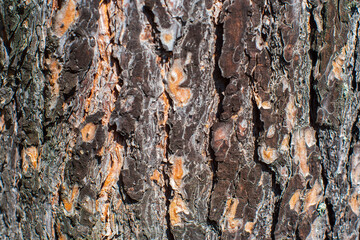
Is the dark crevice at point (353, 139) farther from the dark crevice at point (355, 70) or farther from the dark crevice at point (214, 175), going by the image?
the dark crevice at point (214, 175)

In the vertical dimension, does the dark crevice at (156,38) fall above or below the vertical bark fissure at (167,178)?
above

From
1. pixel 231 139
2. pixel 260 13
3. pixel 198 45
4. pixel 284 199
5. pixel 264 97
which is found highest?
pixel 260 13

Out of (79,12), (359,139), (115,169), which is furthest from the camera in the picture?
(359,139)

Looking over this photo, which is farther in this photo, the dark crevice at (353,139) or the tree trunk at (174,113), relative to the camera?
the dark crevice at (353,139)

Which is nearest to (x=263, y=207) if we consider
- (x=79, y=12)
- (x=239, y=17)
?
(x=239, y=17)

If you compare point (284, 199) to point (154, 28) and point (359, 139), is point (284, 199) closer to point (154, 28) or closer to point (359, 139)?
point (359, 139)

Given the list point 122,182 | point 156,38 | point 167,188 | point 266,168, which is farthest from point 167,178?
point 156,38

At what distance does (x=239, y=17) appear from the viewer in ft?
3.15

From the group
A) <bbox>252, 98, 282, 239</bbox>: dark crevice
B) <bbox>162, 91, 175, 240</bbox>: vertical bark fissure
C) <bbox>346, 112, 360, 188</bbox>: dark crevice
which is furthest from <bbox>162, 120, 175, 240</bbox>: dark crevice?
<bbox>346, 112, 360, 188</bbox>: dark crevice

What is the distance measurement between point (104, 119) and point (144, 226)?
1.21ft

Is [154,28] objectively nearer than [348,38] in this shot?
Yes

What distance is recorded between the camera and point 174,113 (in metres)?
1.00

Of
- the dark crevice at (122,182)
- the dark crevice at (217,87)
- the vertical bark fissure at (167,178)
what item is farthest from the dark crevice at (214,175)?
the dark crevice at (122,182)

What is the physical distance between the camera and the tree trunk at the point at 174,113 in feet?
3.16
